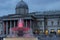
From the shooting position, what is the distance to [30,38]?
45.9ft

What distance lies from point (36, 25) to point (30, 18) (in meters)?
8.00

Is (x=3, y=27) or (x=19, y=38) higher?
(x=19, y=38)

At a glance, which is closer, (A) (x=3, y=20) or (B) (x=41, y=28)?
(A) (x=3, y=20)

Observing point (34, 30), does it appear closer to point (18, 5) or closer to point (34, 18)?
point (34, 18)

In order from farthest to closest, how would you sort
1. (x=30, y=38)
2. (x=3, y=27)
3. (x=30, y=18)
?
(x=3, y=27), (x=30, y=18), (x=30, y=38)

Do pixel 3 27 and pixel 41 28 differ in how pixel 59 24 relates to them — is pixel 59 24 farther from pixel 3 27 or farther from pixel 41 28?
pixel 3 27

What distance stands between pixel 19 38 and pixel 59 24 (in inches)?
2146

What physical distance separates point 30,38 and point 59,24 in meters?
54.4

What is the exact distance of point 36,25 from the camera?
68688 mm

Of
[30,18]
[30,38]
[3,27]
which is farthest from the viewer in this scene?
[3,27]

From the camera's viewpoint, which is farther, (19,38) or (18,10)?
(18,10)

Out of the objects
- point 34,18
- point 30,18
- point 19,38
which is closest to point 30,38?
point 19,38

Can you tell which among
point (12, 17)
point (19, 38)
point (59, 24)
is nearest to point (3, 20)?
point (12, 17)

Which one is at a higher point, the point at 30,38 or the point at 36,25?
the point at 30,38
